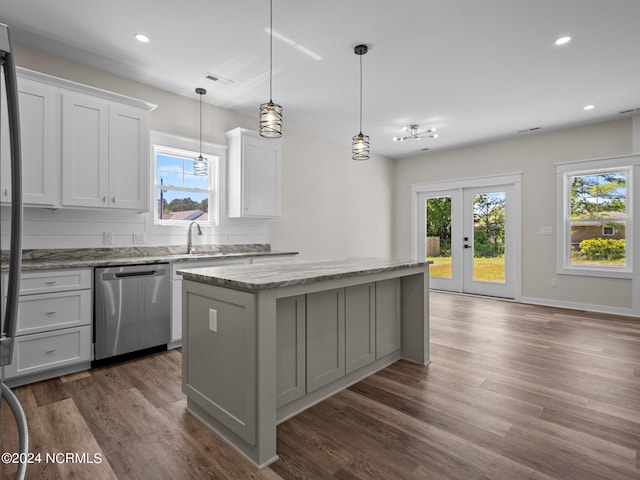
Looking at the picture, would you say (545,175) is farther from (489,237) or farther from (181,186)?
(181,186)

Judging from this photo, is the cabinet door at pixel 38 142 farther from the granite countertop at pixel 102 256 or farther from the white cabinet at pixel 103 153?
the granite countertop at pixel 102 256

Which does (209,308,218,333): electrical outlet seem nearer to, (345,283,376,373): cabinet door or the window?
(345,283,376,373): cabinet door

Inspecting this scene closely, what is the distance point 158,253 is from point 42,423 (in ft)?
6.68

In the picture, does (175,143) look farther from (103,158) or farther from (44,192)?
(44,192)

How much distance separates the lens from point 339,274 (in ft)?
7.22

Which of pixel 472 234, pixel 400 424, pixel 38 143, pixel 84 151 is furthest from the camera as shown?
pixel 472 234

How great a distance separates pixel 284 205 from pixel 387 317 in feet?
9.08

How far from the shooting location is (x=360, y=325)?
2.77 meters

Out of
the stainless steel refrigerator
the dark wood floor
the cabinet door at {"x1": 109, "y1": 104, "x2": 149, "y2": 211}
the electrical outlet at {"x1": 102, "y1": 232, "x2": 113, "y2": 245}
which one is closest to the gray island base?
the dark wood floor

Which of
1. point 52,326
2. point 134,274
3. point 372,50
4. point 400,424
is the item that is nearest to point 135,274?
point 134,274

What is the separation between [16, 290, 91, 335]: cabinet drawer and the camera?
2686 millimetres

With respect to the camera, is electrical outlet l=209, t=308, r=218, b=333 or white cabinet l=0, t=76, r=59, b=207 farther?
white cabinet l=0, t=76, r=59, b=207

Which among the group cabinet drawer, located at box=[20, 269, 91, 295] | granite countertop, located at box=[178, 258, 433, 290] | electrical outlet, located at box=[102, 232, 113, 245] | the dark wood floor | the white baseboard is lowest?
the dark wood floor

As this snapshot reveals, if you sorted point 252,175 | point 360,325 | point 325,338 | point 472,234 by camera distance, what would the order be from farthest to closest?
point 472,234 → point 252,175 → point 360,325 → point 325,338
